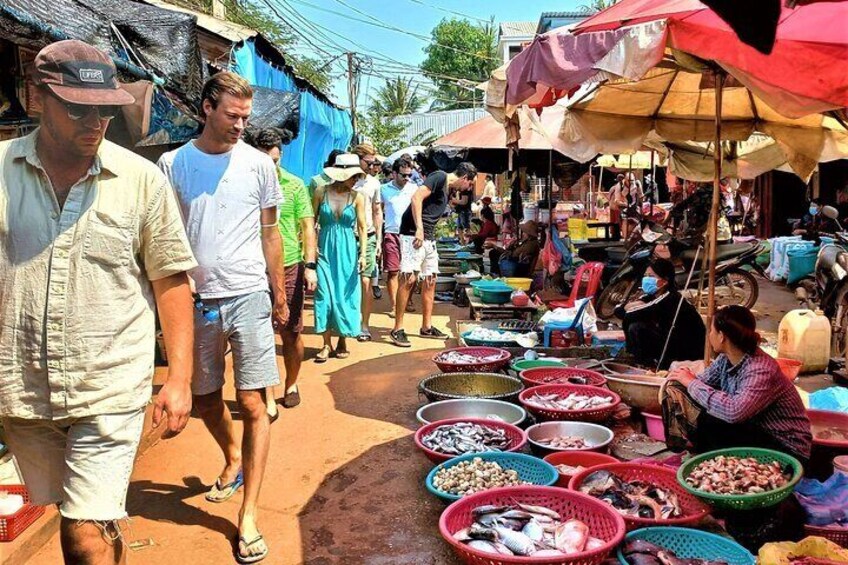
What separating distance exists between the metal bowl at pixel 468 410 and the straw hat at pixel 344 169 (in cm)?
256

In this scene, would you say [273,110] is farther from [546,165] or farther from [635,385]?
[546,165]

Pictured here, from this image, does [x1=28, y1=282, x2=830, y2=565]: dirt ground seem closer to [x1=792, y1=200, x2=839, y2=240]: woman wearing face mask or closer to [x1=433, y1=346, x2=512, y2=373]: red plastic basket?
[x1=433, y1=346, x2=512, y2=373]: red plastic basket

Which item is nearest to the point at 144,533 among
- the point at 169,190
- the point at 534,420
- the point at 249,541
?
the point at 249,541

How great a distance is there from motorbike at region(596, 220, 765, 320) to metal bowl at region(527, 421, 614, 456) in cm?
447

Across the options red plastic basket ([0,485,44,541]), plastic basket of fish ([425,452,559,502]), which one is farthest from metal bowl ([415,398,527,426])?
red plastic basket ([0,485,44,541])

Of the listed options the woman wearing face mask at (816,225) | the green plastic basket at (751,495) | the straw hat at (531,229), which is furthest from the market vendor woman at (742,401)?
the woman wearing face mask at (816,225)

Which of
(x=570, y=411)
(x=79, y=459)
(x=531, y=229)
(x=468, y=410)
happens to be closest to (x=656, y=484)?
(x=570, y=411)

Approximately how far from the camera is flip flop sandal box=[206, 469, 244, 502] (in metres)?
3.99

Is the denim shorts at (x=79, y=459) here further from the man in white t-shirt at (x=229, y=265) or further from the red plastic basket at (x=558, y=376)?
the red plastic basket at (x=558, y=376)

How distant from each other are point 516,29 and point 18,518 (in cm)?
4129

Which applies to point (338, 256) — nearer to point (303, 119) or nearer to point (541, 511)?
point (541, 511)

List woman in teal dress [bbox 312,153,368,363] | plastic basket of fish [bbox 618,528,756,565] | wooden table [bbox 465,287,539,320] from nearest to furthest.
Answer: plastic basket of fish [bbox 618,528,756,565] < woman in teal dress [bbox 312,153,368,363] < wooden table [bbox 465,287,539,320]

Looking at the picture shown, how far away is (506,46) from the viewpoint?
39.3 m

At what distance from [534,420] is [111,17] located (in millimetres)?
3964
